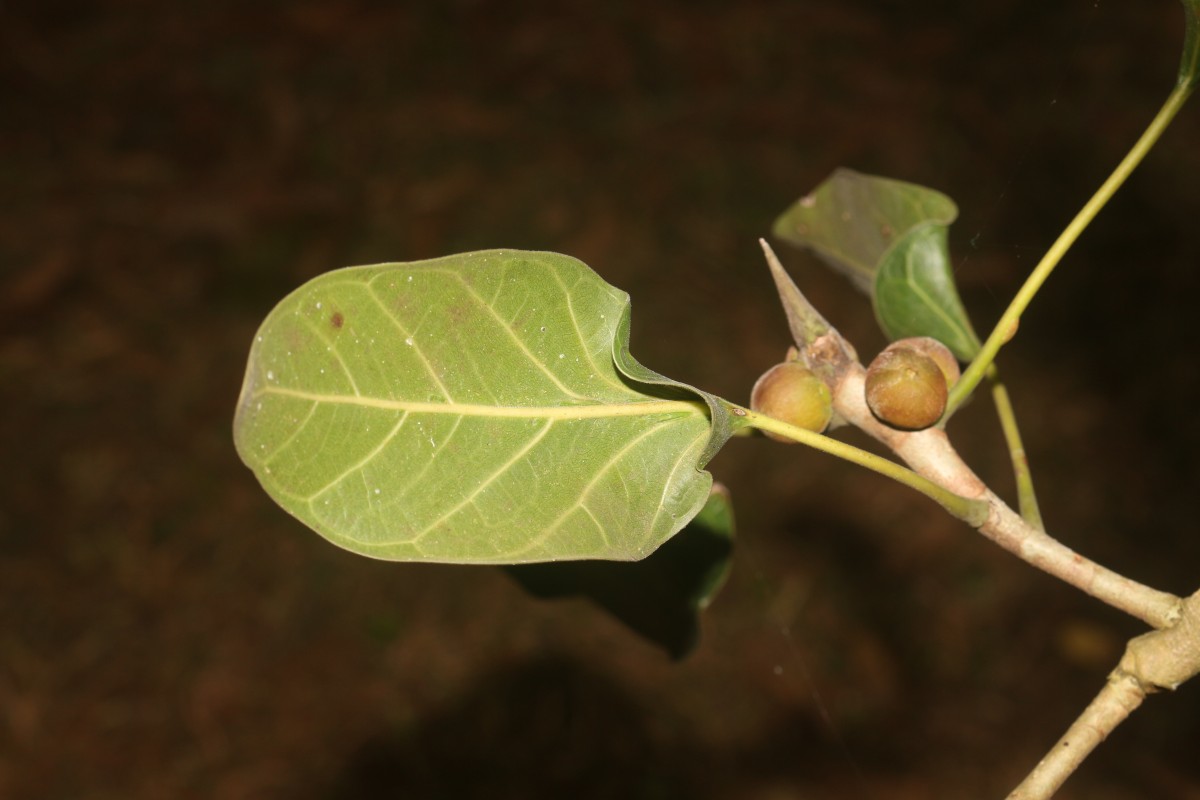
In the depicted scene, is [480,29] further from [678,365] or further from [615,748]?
[615,748]

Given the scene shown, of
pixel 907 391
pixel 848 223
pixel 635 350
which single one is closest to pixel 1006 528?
pixel 907 391

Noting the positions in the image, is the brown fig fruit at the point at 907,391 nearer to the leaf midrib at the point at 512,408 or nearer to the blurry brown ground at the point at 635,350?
the leaf midrib at the point at 512,408

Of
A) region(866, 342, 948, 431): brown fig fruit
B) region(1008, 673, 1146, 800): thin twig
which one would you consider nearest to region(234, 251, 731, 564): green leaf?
region(866, 342, 948, 431): brown fig fruit

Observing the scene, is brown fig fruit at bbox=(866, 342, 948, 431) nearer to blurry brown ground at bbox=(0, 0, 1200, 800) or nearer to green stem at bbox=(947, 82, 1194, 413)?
green stem at bbox=(947, 82, 1194, 413)

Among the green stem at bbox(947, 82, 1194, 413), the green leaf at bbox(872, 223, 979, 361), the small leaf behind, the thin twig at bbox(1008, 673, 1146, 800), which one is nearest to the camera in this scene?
the thin twig at bbox(1008, 673, 1146, 800)

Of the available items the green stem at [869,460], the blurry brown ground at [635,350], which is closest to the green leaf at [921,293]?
the green stem at [869,460]

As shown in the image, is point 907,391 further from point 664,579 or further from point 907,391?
point 664,579
